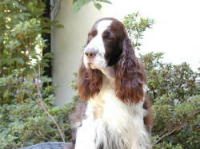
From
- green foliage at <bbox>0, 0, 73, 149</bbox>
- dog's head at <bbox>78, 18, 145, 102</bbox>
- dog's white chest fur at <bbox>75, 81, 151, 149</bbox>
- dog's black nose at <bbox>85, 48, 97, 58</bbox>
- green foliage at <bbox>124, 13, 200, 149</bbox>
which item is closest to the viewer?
dog's black nose at <bbox>85, 48, 97, 58</bbox>

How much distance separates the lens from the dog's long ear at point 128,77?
102 inches

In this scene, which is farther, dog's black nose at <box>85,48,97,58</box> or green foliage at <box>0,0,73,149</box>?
green foliage at <box>0,0,73,149</box>

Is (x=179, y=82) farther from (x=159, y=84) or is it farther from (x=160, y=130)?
(x=160, y=130)

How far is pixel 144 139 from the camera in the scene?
2.78 m

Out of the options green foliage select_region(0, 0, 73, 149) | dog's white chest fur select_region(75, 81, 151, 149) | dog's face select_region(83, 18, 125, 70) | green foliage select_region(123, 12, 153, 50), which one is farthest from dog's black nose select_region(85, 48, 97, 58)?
green foliage select_region(123, 12, 153, 50)

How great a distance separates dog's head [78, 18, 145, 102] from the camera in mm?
2549

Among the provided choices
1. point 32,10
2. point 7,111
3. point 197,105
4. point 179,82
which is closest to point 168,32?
point 179,82

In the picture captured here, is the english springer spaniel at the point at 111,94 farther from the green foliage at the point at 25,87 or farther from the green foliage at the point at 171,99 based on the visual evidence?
the green foliage at the point at 25,87

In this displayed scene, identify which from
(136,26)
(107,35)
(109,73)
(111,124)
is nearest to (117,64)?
(109,73)

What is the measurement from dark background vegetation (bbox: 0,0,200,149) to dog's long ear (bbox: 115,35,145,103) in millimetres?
1123

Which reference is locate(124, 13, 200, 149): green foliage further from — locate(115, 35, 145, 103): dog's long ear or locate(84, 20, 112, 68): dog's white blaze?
locate(84, 20, 112, 68): dog's white blaze

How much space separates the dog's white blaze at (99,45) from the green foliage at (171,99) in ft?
4.41

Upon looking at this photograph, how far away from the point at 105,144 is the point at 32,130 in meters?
1.52

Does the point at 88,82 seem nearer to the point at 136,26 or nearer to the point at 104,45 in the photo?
the point at 104,45
